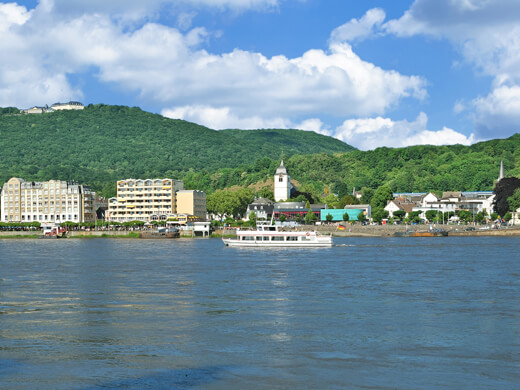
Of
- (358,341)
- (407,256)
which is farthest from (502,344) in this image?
(407,256)

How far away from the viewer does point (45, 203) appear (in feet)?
646

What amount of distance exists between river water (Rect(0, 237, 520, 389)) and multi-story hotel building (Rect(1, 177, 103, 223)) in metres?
143

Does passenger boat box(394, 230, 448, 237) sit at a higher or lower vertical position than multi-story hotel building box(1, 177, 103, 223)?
lower

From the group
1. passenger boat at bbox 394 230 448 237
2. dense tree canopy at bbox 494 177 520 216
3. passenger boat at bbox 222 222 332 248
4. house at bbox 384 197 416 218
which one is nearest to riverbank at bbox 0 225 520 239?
passenger boat at bbox 394 230 448 237

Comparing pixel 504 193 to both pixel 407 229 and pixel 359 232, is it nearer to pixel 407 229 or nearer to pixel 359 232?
pixel 407 229

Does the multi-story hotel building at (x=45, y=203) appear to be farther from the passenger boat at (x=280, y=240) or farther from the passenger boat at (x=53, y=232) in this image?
the passenger boat at (x=280, y=240)

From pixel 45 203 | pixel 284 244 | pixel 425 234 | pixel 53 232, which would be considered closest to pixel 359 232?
pixel 425 234

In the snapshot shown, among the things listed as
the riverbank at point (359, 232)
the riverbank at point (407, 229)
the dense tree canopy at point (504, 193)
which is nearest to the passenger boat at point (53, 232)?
the riverbank at point (359, 232)

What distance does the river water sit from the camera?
74.5ft

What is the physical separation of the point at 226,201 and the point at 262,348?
170014 millimetres

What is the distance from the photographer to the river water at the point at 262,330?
22.7 m

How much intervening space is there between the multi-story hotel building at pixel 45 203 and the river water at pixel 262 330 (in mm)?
143125

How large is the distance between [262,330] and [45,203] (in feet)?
579

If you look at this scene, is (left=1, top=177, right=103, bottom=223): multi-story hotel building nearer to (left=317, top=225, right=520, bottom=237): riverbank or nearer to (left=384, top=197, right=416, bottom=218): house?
(left=317, top=225, right=520, bottom=237): riverbank
